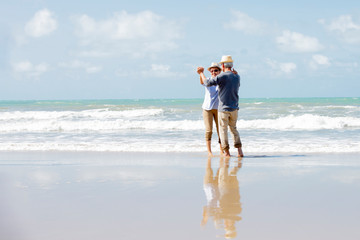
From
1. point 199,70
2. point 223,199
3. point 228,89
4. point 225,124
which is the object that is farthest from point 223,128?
point 223,199

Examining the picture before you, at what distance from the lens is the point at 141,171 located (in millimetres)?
5844

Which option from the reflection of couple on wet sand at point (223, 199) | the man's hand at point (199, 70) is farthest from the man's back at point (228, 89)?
the reflection of couple on wet sand at point (223, 199)

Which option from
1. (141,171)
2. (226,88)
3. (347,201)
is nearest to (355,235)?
(347,201)

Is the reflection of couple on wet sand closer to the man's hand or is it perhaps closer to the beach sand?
the beach sand

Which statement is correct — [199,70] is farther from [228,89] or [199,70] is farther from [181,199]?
[181,199]

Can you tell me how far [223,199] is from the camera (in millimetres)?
4188

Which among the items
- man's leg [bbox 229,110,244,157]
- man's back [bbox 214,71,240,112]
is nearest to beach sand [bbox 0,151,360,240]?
man's leg [bbox 229,110,244,157]

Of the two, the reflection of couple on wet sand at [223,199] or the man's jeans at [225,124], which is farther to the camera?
the man's jeans at [225,124]

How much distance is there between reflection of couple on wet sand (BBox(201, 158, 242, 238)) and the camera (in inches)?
134

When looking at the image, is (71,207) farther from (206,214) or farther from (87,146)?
(87,146)

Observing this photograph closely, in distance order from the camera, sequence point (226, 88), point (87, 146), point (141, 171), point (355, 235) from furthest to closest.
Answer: point (87, 146)
point (226, 88)
point (141, 171)
point (355, 235)

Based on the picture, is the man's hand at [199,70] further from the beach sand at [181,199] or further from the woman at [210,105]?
the beach sand at [181,199]

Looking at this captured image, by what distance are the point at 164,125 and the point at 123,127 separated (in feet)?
4.83

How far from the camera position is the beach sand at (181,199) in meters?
3.23
